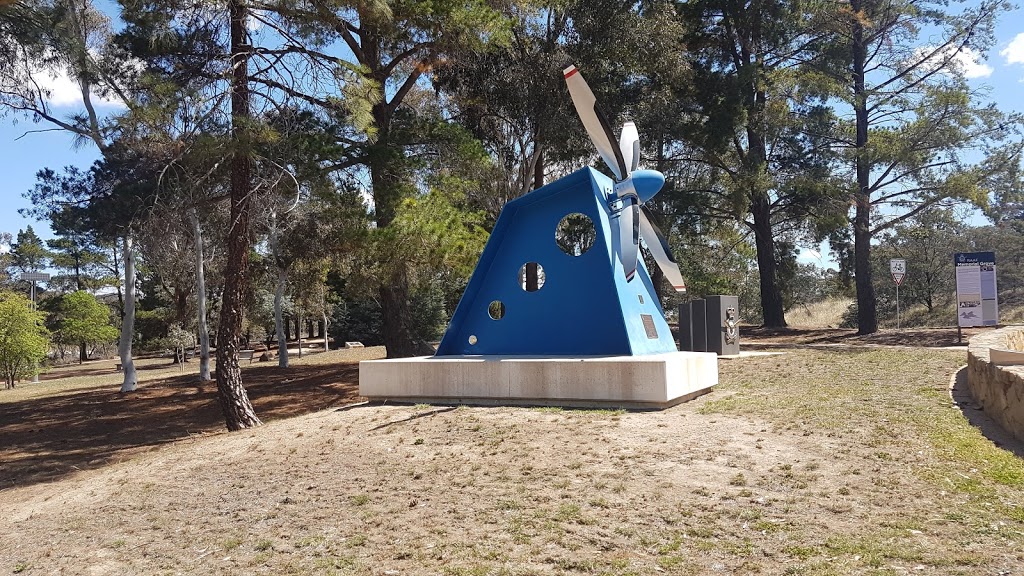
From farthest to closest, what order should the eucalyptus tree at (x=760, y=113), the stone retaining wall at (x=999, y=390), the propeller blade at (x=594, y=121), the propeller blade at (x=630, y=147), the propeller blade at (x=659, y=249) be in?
1. the eucalyptus tree at (x=760, y=113)
2. the propeller blade at (x=659, y=249)
3. the propeller blade at (x=630, y=147)
4. the propeller blade at (x=594, y=121)
5. the stone retaining wall at (x=999, y=390)

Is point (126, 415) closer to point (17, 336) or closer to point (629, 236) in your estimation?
point (629, 236)

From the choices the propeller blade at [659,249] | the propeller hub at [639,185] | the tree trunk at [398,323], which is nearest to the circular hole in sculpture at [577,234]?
the tree trunk at [398,323]

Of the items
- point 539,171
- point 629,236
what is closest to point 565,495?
point 629,236

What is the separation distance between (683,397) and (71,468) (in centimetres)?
1022

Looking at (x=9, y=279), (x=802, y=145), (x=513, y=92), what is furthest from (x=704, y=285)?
(x=9, y=279)

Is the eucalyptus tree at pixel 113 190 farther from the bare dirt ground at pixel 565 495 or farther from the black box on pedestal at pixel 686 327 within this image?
the black box on pedestal at pixel 686 327

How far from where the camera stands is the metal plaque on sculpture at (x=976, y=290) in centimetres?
1945

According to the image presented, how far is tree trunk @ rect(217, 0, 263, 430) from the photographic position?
12.5 m

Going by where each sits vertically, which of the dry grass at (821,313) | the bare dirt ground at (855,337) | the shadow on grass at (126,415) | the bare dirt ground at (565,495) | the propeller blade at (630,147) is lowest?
the shadow on grass at (126,415)

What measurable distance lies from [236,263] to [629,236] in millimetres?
7045

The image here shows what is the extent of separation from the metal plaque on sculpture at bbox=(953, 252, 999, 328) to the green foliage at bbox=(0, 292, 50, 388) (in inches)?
1263

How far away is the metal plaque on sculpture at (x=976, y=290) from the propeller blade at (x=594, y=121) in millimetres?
Result: 13000

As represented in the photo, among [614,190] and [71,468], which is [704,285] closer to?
[614,190]

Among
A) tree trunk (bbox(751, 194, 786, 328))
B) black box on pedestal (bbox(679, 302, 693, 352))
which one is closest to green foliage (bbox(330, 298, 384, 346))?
tree trunk (bbox(751, 194, 786, 328))
